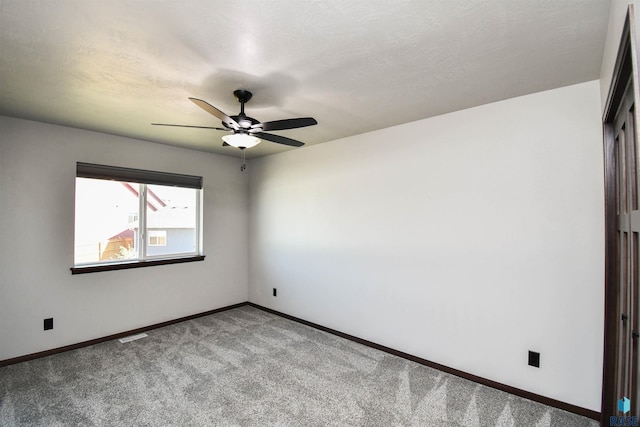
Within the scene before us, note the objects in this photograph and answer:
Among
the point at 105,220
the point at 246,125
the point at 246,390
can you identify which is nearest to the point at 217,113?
the point at 246,125

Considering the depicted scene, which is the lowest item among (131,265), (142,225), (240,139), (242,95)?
(131,265)

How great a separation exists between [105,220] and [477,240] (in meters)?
4.04

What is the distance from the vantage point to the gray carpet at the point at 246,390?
6.70 feet

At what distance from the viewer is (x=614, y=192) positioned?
74.8 inches

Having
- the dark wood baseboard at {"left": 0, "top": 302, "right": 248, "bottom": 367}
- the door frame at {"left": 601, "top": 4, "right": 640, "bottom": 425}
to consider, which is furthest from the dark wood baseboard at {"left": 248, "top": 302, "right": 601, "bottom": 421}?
the dark wood baseboard at {"left": 0, "top": 302, "right": 248, "bottom": 367}

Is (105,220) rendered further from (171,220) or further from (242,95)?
(242,95)

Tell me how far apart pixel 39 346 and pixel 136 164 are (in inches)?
84.2

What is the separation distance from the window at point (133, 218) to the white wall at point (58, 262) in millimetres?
117

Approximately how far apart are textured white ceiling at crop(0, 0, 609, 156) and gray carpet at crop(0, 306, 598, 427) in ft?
7.81

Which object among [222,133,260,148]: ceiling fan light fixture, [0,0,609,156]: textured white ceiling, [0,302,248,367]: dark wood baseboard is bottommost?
[0,302,248,367]: dark wood baseboard

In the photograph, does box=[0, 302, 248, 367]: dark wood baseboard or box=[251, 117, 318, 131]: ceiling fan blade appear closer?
box=[251, 117, 318, 131]: ceiling fan blade

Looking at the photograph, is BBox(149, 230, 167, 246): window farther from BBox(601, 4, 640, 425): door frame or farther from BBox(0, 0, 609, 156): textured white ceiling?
BBox(601, 4, 640, 425): door frame

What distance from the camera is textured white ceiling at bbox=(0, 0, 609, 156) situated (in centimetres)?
139

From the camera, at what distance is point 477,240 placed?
8.34 ft
